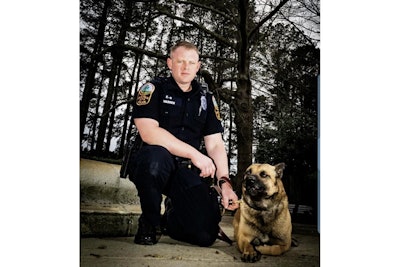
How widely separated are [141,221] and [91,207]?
0.29m

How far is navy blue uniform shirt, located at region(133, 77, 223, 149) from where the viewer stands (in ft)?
8.42

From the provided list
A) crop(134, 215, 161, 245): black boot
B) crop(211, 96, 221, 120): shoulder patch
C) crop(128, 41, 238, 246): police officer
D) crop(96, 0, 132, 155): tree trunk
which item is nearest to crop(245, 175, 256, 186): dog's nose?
crop(128, 41, 238, 246): police officer

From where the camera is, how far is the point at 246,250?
2.45 m

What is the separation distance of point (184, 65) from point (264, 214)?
954mm

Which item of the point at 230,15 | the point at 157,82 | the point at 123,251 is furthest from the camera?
the point at 230,15

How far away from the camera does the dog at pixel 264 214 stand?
2492mm

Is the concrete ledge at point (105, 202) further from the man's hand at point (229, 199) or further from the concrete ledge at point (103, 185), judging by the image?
the man's hand at point (229, 199)

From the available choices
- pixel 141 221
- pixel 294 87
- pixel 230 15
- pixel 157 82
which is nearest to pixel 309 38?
pixel 294 87

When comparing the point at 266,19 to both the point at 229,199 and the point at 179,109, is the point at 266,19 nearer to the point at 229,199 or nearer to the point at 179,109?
the point at 179,109

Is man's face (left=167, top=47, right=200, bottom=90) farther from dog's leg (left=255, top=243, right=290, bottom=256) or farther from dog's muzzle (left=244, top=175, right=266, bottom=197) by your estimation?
dog's leg (left=255, top=243, right=290, bottom=256)

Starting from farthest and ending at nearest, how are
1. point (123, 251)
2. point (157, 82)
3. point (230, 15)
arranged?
point (230, 15)
point (157, 82)
point (123, 251)

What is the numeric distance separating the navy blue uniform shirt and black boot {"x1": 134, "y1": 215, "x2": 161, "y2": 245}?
0.51 m

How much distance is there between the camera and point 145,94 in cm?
261
